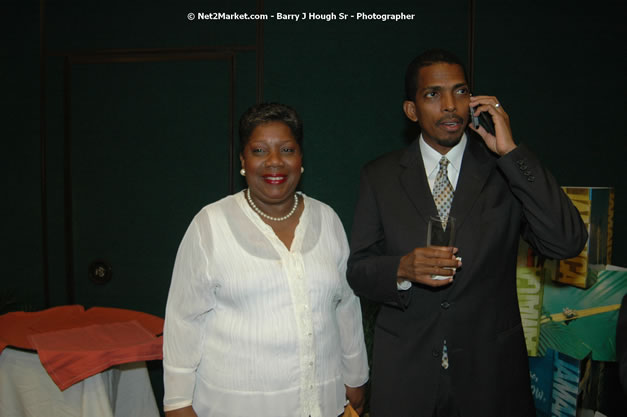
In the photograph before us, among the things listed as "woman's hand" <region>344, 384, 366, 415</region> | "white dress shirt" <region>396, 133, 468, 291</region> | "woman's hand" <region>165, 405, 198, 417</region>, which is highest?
"white dress shirt" <region>396, 133, 468, 291</region>

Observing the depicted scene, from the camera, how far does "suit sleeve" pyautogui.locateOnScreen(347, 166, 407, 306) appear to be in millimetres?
1503

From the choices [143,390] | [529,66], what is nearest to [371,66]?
[529,66]

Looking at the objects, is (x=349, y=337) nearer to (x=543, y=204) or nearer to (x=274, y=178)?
(x=274, y=178)

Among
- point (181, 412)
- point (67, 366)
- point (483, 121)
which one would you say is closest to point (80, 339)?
point (67, 366)

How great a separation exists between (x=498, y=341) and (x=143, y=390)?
1.80 m

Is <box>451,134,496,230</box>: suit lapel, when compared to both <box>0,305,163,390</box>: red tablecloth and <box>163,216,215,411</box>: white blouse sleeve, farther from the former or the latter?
<box>0,305,163,390</box>: red tablecloth

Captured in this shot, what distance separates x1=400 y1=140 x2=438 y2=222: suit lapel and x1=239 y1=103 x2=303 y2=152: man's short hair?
1.41 feet

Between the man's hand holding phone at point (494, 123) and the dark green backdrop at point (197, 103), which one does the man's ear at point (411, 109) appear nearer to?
the man's hand holding phone at point (494, 123)

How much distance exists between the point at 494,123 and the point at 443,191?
288 mm

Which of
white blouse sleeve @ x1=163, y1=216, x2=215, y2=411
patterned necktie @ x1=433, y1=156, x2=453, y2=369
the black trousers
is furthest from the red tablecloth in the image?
patterned necktie @ x1=433, y1=156, x2=453, y2=369

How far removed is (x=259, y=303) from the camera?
5.13ft

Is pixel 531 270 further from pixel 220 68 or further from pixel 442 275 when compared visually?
pixel 220 68

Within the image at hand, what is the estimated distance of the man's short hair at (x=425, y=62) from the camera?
1.60 metres

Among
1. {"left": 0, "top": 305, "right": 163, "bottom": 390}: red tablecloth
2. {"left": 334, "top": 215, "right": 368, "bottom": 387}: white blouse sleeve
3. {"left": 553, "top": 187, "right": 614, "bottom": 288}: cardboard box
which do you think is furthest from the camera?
{"left": 553, "top": 187, "right": 614, "bottom": 288}: cardboard box
